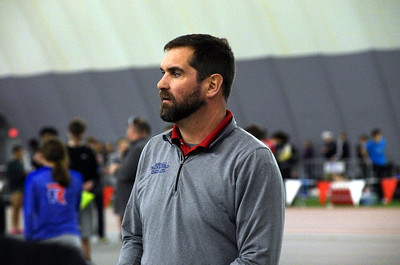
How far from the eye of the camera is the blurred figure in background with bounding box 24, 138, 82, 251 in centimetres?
820

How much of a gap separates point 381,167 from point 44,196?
1734 centimetres

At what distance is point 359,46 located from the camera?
92.7ft

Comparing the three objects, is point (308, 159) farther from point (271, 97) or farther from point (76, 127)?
point (76, 127)

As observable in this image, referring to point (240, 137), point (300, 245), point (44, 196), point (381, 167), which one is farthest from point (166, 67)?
point (381, 167)

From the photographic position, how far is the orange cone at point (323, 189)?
23781 mm

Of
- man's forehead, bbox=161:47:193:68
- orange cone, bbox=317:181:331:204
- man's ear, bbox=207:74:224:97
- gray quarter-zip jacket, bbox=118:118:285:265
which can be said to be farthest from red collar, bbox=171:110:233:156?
orange cone, bbox=317:181:331:204

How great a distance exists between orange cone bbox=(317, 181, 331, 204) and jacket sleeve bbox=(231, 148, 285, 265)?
2072cm

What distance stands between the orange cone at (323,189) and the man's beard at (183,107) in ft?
67.6

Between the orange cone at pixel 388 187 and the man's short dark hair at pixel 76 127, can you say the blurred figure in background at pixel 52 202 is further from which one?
the orange cone at pixel 388 187

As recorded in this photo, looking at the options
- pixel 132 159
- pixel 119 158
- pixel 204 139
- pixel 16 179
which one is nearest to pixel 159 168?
pixel 204 139

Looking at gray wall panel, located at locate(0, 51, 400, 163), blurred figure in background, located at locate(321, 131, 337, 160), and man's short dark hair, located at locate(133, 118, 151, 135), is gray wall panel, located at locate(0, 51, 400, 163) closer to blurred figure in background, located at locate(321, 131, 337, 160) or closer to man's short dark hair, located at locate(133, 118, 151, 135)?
blurred figure in background, located at locate(321, 131, 337, 160)

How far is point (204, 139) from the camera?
348 cm

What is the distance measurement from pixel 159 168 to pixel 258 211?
49 centimetres

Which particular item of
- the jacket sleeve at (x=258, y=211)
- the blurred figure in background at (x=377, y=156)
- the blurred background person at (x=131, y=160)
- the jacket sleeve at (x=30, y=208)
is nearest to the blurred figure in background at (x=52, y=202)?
the jacket sleeve at (x=30, y=208)
